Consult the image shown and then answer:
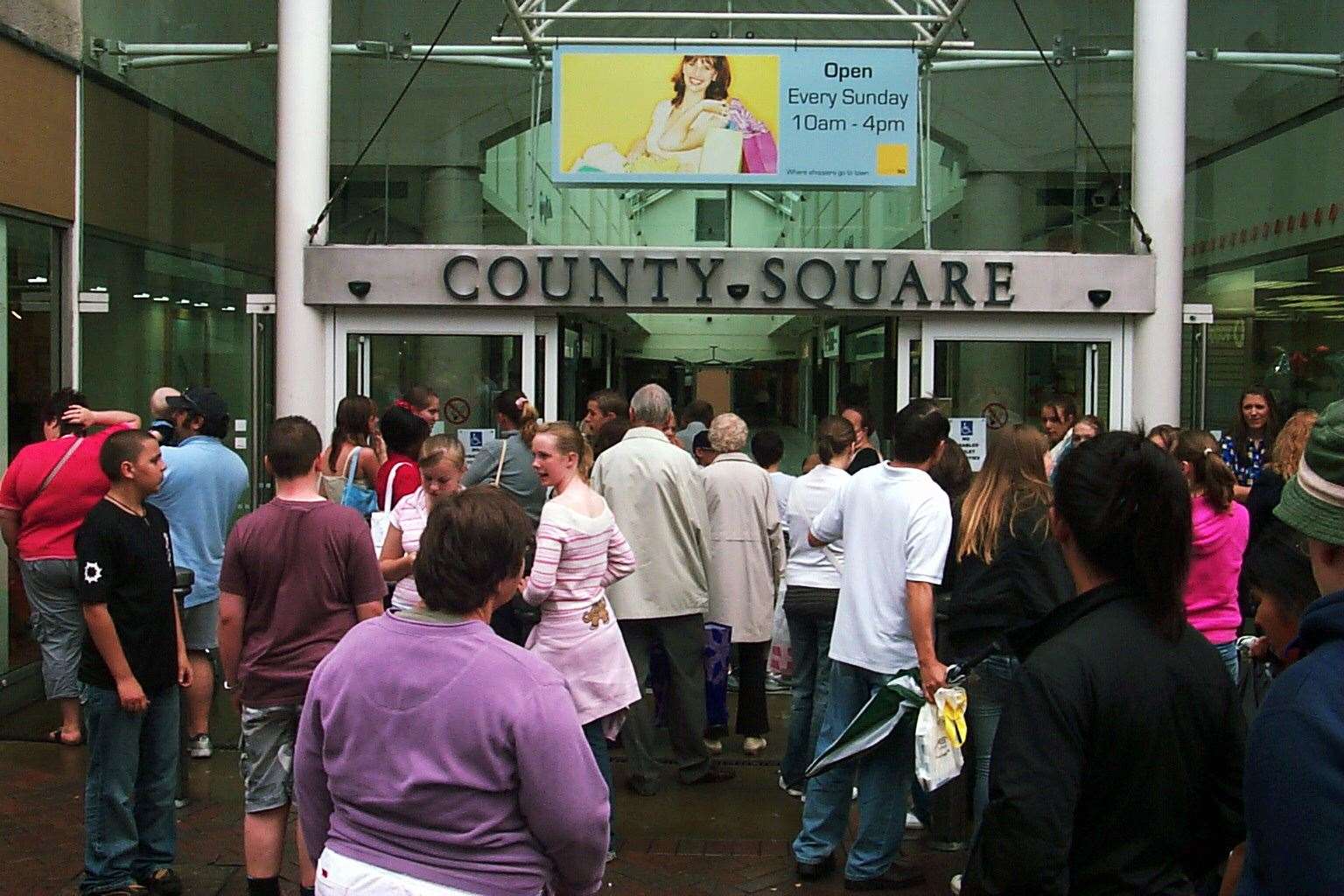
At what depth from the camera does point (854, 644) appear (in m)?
5.68

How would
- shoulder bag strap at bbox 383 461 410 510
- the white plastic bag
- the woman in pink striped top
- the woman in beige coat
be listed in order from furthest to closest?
the woman in beige coat → shoulder bag strap at bbox 383 461 410 510 → the woman in pink striped top → the white plastic bag

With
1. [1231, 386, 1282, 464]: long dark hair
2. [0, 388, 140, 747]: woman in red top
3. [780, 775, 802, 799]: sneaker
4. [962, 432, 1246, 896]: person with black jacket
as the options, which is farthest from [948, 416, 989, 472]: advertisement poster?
[962, 432, 1246, 896]: person with black jacket

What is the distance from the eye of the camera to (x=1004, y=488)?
521 cm

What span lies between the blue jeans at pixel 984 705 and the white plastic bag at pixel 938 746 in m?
0.72

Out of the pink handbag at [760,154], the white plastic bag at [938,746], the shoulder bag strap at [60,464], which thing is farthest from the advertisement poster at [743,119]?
the white plastic bag at [938,746]

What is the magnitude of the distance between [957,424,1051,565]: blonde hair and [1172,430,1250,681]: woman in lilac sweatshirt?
1.24 metres

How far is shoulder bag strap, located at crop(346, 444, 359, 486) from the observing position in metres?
7.84

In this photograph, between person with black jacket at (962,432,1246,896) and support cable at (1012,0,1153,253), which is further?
support cable at (1012,0,1153,253)


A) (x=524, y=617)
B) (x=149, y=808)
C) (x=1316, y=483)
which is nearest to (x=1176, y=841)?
(x=1316, y=483)

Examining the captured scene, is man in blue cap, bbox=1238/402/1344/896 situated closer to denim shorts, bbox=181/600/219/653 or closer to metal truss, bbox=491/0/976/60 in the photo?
denim shorts, bbox=181/600/219/653

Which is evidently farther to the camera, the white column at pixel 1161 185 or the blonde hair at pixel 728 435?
the white column at pixel 1161 185

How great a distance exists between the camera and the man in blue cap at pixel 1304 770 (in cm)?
178

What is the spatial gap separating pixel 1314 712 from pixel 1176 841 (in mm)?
823

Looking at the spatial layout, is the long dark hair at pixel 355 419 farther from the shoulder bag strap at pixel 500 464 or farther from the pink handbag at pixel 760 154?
the pink handbag at pixel 760 154
